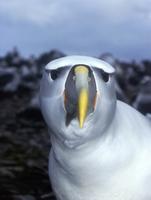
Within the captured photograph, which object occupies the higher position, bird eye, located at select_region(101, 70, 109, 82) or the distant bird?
bird eye, located at select_region(101, 70, 109, 82)

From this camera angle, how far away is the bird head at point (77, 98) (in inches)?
81.9

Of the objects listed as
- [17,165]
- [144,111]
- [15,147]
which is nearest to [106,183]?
[17,165]

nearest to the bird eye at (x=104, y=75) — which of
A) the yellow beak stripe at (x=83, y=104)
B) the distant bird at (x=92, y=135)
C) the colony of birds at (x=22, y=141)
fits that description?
the distant bird at (x=92, y=135)

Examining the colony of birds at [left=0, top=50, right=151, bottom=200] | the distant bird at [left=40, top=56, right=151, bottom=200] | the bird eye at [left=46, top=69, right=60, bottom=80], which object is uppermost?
the bird eye at [left=46, top=69, right=60, bottom=80]

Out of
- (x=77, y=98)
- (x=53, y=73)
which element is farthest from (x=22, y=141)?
(x=77, y=98)

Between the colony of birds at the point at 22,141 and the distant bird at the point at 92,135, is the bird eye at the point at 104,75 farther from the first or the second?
the colony of birds at the point at 22,141

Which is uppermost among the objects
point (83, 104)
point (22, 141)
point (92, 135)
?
point (83, 104)

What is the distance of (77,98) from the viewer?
2.06 metres

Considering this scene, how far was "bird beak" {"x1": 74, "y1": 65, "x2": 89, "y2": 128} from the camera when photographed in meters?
2.04

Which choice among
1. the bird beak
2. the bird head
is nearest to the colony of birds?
the bird head

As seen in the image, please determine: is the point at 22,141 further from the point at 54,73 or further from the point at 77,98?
the point at 77,98

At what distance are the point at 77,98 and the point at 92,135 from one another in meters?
0.16

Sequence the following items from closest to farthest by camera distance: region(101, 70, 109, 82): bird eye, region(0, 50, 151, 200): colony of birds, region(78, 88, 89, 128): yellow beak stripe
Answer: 1. region(78, 88, 89, 128): yellow beak stripe
2. region(101, 70, 109, 82): bird eye
3. region(0, 50, 151, 200): colony of birds

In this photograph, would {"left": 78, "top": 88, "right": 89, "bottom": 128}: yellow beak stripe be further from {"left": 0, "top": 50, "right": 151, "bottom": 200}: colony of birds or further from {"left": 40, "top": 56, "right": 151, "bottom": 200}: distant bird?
{"left": 0, "top": 50, "right": 151, "bottom": 200}: colony of birds
